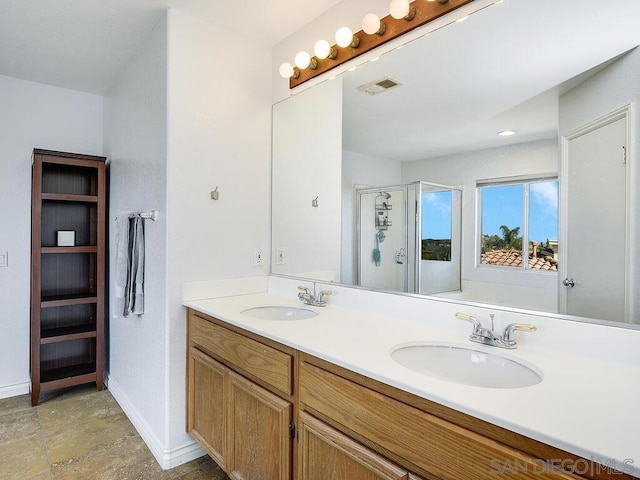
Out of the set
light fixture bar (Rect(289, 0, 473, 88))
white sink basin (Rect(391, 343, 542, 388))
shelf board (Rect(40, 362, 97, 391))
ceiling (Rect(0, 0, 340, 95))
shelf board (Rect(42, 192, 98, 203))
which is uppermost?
ceiling (Rect(0, 0, 340, 95))

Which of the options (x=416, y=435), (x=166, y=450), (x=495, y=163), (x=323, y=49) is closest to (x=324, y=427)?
(x=416, y=435)

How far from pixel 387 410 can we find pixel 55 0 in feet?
7.66

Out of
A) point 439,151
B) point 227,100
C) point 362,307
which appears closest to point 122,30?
point 227,100

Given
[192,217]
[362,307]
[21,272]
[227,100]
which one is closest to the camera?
[362,307]

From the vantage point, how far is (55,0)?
1830 mm

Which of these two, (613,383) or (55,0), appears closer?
(613,383)

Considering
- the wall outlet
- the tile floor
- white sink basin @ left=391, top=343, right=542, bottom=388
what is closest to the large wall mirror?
white sink basin @ left=391, top=343, right=542, bottom=388

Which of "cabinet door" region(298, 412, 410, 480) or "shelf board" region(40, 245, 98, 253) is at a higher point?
"shelf board" region(40, 245, 98, 253)

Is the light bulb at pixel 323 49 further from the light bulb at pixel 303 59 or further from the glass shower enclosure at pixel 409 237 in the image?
the glass shower enclosure at pixel 409 237

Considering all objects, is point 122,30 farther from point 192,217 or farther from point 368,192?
point 368,192

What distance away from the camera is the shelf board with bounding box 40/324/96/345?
8.75 ft

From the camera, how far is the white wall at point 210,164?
76.3 inches

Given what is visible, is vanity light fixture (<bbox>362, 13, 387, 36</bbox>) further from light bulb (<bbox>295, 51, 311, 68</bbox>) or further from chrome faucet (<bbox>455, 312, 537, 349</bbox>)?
chrome faucet (<bbox>455, 312, 537, 349</bbox>)

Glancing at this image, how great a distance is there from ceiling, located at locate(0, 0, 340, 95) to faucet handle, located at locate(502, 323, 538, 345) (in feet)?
5.48
